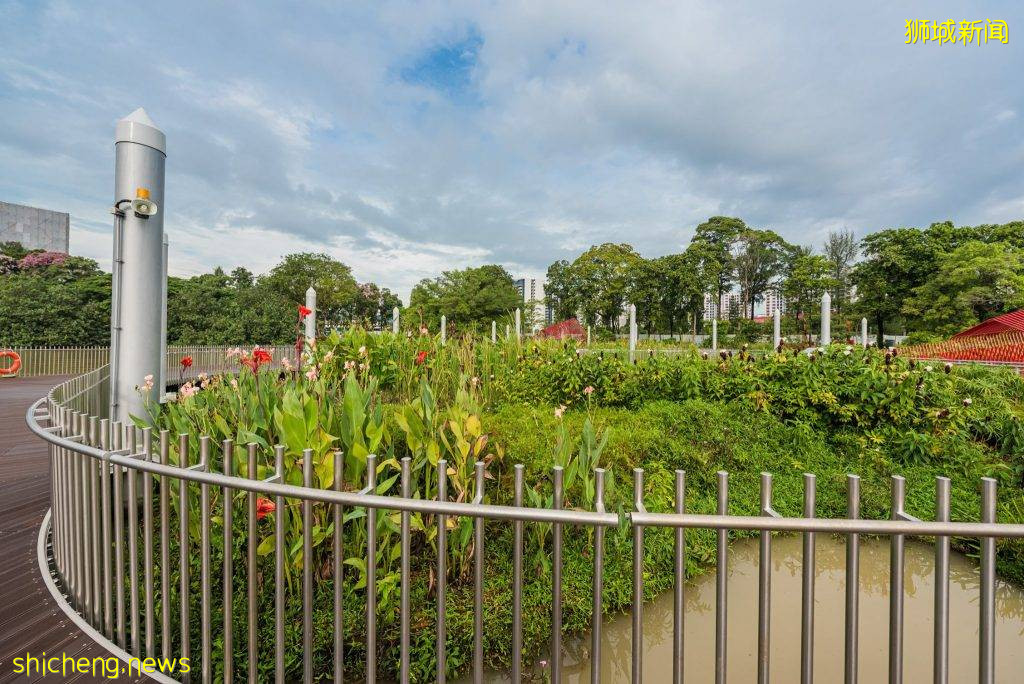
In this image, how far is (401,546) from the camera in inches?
64.0

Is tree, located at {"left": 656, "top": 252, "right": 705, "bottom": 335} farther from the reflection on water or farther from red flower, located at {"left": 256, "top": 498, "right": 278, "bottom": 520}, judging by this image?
red flower, located at {"left": 256, "top": 498, "right": 278, "bottom": 520}

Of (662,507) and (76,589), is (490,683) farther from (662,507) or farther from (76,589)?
(76,589)

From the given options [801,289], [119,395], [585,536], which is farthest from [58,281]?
[801,289]

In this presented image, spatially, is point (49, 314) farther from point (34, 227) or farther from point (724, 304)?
point (34, 227)

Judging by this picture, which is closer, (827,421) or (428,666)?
(428,666)

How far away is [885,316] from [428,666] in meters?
40.5

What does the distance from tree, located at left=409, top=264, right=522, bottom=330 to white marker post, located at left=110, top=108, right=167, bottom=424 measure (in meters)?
26.7

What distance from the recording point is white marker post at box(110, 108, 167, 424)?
343cm

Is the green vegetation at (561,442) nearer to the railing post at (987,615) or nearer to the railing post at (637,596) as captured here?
the railing post at (637,596)

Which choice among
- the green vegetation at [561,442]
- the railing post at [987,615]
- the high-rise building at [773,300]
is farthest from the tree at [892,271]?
the railing post at [987,615]

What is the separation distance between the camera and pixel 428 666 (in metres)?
2.02

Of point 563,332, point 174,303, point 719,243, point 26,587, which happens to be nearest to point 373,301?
point 174,303

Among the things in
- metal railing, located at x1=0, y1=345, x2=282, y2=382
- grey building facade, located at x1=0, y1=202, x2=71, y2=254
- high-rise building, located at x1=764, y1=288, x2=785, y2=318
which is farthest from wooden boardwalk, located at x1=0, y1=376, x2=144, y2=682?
grey building facade, located at x1=0, y1=202, x2=71, y2=254

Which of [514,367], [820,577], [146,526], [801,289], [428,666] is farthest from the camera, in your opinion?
[801,289]
